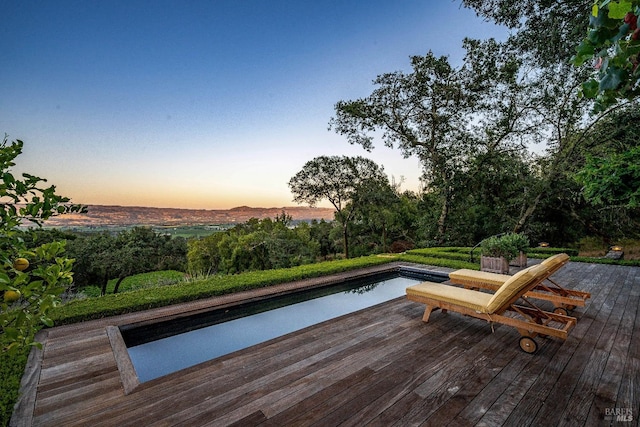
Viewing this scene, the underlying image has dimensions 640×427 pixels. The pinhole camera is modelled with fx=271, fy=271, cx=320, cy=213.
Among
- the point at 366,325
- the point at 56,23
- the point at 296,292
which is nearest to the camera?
the point at 366,325

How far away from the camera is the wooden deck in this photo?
197cm

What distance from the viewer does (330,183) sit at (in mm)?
A: 15438

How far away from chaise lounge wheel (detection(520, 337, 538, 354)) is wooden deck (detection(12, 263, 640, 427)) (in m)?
0.07

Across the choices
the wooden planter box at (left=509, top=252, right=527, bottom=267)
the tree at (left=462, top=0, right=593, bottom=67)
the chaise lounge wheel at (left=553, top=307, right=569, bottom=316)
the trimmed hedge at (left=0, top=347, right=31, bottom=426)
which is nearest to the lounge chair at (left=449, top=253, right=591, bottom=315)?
the chaise lounge wheel at (left=553, top=307, right=569, bottom=316)

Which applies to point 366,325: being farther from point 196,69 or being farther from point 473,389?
point 196,69

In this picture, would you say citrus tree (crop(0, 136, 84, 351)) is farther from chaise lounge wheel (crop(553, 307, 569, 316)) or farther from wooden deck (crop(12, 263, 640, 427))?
chaise lounge wheel (crop(553, 307, 569, 316))

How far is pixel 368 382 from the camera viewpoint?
7.71 ft

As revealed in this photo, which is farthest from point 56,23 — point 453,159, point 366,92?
point 453,159

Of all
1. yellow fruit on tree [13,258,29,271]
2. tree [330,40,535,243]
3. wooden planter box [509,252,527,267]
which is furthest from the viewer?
tree [330,40,535,243]

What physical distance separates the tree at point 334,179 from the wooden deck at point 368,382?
1225 cm

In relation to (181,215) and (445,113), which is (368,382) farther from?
(181,215)

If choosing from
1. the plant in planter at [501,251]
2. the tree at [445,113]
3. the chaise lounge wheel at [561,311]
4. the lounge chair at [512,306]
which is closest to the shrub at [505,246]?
the plant in planter at [501,251]

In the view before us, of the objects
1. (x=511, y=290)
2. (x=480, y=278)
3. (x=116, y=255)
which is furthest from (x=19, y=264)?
(x=116, y=255)

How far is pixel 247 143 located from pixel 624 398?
38.0 ft
